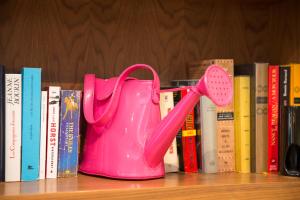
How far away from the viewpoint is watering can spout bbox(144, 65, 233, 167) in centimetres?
88

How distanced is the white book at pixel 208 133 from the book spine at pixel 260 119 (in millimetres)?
108

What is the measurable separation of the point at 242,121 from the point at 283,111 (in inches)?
4.1

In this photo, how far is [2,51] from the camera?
110cm

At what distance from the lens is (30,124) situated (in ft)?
3.14

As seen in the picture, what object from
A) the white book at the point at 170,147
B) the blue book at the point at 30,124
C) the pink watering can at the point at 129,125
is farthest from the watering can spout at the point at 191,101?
the blue book at the point at 30,124

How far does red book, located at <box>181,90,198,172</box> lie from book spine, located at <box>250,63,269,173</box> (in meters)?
0.15

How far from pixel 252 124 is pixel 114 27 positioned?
1.42 ft

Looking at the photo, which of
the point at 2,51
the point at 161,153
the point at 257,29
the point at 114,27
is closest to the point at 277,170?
the point at 161,153

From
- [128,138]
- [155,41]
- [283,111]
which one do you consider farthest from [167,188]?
[155,41]

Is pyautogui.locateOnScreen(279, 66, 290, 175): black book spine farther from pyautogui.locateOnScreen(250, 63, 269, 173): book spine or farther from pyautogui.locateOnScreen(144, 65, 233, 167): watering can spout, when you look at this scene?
pyautogui.locateOnScreen(144, 65, 233, 167): watering can spout

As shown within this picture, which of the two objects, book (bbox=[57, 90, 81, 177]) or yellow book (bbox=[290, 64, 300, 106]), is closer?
book (bbox=[57, 90, 81, 177])

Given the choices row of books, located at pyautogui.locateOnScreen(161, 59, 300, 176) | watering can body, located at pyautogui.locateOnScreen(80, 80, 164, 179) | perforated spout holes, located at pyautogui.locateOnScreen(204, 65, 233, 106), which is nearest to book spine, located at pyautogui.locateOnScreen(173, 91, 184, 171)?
row of books, located at pyautogui.locateOnScreen(161, 59, 300, 176)

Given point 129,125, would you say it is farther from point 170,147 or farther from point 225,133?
point 225,133

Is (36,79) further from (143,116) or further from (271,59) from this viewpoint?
(271,59)
